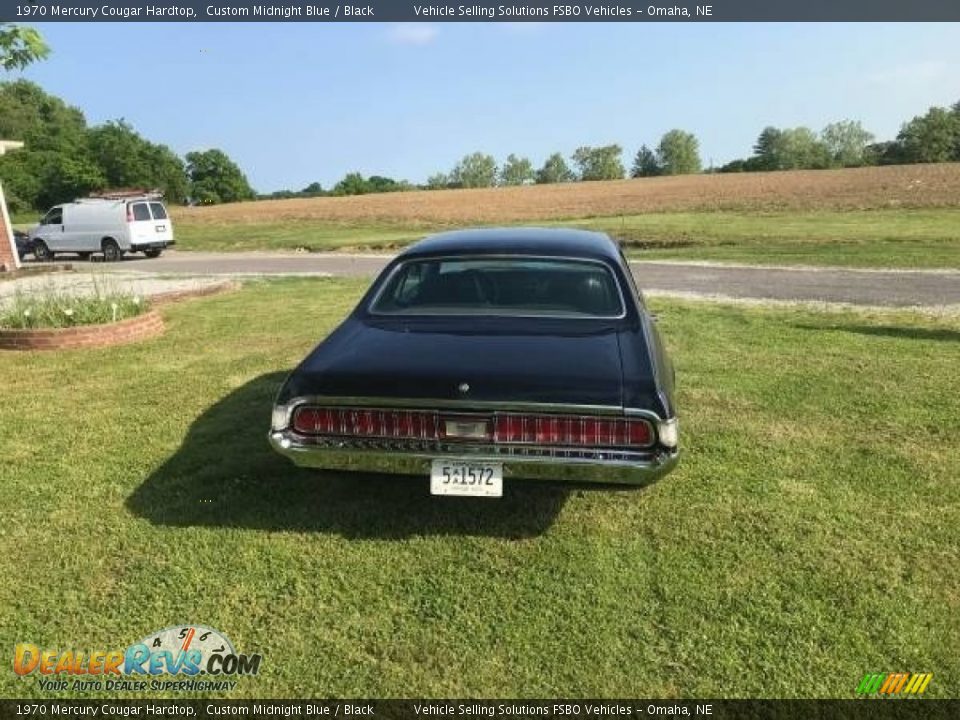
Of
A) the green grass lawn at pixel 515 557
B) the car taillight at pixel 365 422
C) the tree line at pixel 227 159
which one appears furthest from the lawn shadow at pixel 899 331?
the tree line at pixel 227 159

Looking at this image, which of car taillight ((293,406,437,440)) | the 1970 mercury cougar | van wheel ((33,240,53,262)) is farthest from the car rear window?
van wheel ((33,240,53,262))

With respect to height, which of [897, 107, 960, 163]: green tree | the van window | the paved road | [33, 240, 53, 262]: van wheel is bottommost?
the paved road

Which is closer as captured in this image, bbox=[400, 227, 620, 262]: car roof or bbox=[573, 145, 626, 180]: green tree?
bbox=[400, 227, 620, 262]: car roof

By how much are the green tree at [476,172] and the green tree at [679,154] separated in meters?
29.1

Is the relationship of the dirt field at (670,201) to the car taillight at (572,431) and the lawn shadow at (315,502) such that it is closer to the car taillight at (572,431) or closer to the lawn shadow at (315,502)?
the lawn shadow at (315,502)

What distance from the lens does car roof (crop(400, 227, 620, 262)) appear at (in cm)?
418

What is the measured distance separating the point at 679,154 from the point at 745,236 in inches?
3858

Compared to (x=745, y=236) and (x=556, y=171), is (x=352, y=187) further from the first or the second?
(x=745, y=236)

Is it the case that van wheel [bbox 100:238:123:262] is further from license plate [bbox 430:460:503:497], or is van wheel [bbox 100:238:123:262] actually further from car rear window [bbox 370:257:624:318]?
license plate [bbox 430:460:503:497]

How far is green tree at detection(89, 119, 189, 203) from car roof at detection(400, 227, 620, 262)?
2624 inches

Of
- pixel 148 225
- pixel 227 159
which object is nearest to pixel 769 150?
pixel 227 159

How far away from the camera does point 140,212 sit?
75.5 ft

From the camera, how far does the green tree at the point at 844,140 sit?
308ft

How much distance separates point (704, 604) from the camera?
9.36 feet
